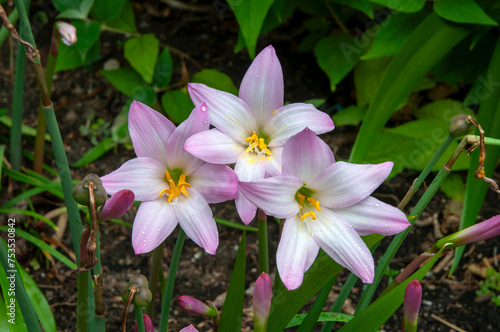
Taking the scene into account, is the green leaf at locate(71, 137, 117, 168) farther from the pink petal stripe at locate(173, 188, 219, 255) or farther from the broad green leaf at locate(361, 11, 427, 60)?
the pink petal stripe at locate(173, 188, 219, 255)

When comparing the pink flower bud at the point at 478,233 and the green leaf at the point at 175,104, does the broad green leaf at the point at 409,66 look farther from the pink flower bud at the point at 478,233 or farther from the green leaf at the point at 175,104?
the pink flower bud at the point at 478,233

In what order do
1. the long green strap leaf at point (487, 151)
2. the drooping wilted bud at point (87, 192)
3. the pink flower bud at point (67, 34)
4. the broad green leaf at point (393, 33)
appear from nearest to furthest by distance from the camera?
the drooping wilted bud at point (87, 192) → the pink flower bud at point (67, 34) → the long green strap leaf at point (487, 151) → the broad green leaf at point (393, 33)

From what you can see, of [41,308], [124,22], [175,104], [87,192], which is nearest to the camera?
[87,192]

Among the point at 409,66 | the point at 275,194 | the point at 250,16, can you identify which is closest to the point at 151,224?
the point at 275,194

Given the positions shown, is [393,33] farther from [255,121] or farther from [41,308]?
[41,308]

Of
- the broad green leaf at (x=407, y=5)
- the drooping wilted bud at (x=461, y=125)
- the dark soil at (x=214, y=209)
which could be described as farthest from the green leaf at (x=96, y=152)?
the drooping wilted bud at (x=461, y=125)

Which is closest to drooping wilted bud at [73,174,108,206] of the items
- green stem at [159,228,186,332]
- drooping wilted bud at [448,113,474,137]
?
green stem at [159,228,186,332]
